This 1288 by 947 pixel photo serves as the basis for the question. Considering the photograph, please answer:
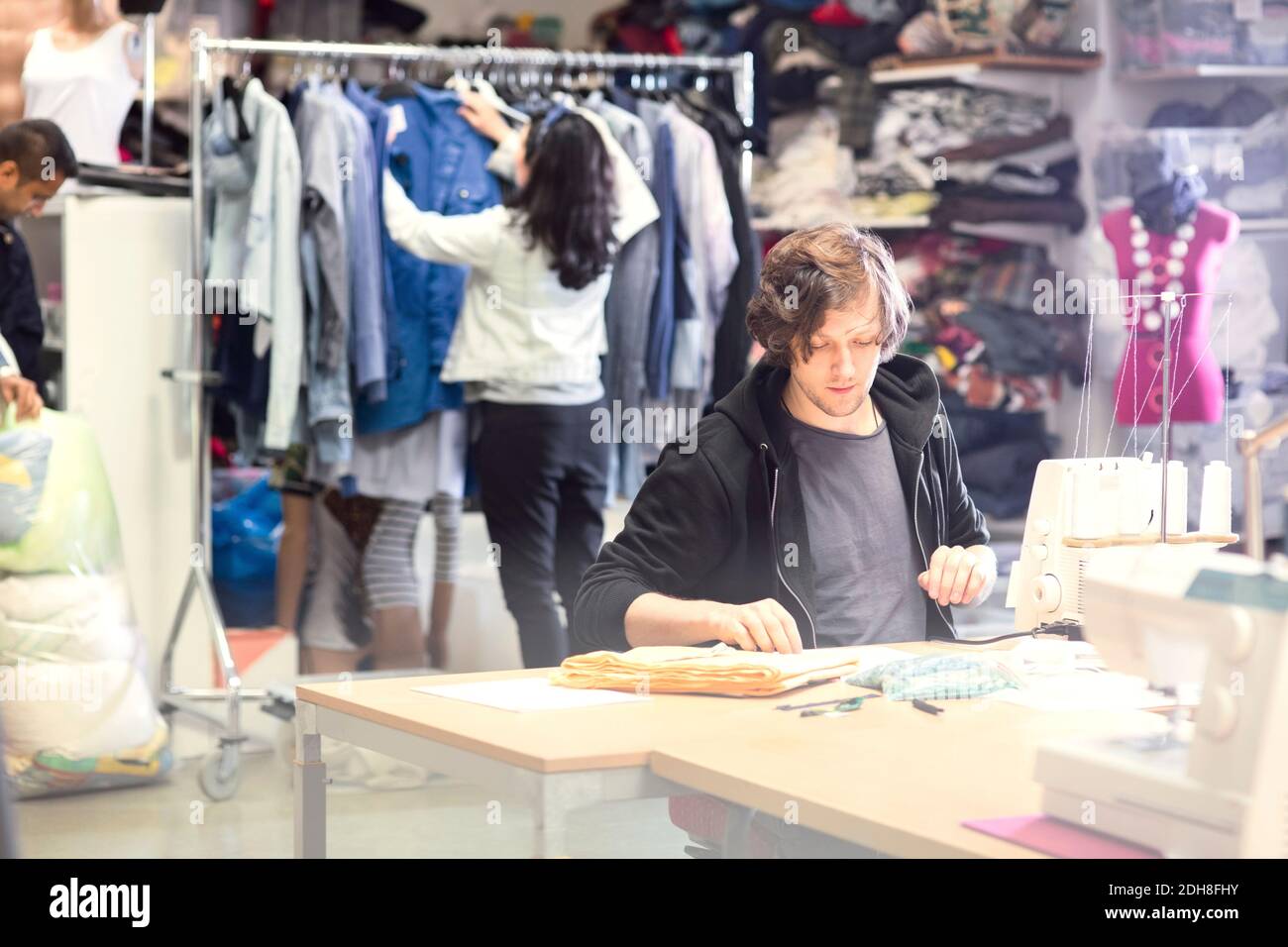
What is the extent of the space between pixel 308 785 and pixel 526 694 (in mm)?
294

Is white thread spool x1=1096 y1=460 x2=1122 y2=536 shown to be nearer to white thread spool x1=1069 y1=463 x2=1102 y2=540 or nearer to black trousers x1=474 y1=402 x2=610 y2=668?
white thread spool x1=1069 y1=463 x2=1102 y2=540

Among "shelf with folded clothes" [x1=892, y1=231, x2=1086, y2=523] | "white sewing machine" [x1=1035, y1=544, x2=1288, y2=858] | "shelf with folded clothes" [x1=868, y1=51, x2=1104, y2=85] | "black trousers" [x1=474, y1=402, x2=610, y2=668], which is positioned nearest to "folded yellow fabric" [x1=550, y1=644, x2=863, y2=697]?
"white sewing machine" [x1=1035, y1=544, x2=1288, y2=858]

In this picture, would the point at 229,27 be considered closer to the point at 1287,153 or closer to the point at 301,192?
the point at 301,192

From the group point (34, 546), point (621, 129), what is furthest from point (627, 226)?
point (34, 546)

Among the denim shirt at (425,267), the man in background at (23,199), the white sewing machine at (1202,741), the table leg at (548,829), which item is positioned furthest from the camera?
the denim shirt at (425,267)

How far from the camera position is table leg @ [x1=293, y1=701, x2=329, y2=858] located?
2.13m

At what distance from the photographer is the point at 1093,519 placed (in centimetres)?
238

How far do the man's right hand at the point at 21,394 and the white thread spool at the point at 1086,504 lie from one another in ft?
8.11

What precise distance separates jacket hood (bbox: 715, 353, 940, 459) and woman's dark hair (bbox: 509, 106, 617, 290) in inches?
61.7

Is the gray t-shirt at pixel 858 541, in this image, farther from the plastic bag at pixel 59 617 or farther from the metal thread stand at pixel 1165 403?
the plastic bag at pixel 59 617

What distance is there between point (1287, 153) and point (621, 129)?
220cm

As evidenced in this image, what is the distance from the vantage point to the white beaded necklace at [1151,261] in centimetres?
518

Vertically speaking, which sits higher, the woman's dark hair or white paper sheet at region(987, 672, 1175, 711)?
the woman's dark hair

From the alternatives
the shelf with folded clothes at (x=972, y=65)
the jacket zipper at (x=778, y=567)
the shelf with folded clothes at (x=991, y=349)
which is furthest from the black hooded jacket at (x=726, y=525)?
the shelf with folded clothes at (x=972, y=65)
